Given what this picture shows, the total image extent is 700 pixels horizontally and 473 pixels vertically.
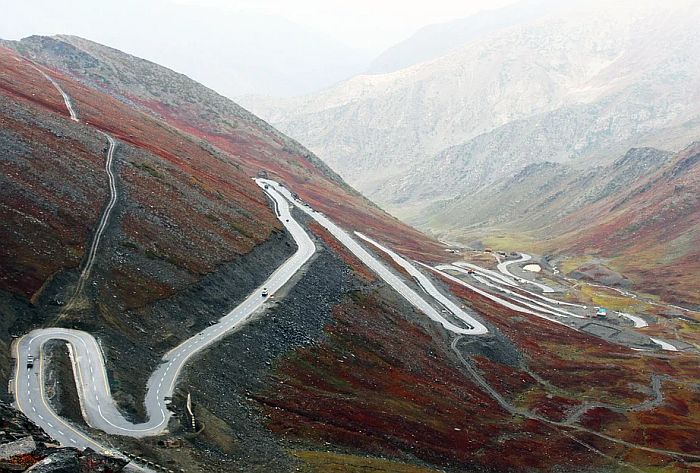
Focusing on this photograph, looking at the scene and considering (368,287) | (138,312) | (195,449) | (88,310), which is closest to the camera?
(195,449)

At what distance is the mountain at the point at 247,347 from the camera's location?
52.2m

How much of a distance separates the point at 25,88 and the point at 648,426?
13261 cm

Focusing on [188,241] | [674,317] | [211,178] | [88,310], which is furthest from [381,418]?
[674,317]

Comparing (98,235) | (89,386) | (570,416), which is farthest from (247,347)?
(570,416)

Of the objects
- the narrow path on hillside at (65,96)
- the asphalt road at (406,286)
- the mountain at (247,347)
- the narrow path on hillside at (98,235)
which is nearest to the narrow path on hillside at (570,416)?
the mountain at (247,347)

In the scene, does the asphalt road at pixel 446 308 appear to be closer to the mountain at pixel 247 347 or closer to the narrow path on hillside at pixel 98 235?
the mountain at pixel 247 347

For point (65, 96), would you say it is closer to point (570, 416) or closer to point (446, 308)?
point (446, 308)

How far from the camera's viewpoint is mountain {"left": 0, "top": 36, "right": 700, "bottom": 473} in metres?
52.2

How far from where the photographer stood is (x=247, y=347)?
2766 inches

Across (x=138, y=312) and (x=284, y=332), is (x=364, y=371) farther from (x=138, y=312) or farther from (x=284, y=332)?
(x=138, y=312)

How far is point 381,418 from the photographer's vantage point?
224ft

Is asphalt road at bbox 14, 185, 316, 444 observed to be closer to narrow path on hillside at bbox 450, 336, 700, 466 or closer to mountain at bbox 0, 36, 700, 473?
mountain at bbox 0, 36, 700, 473

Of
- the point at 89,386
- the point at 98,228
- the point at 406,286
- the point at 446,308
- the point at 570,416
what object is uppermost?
the point at 98,228

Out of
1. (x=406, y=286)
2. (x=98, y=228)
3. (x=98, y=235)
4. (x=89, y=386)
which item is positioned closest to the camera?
(x=89, y=386)
